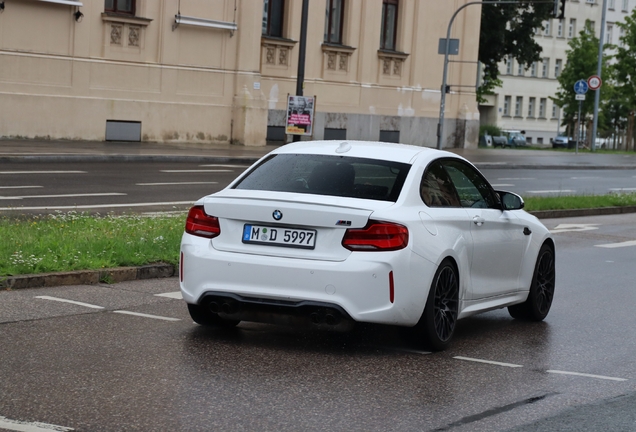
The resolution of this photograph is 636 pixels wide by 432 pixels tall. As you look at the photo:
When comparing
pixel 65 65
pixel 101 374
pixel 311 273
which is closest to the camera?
pixel 101 374

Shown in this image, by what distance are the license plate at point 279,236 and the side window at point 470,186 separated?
5.32 feet

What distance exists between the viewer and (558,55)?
4203 inches

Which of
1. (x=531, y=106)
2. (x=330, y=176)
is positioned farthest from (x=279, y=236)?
(x=531, y=106)

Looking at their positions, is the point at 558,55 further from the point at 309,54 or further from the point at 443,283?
the point at 443,283

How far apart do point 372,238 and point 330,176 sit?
0.79 meters

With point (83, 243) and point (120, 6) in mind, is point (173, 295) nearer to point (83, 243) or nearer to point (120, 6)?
point (83, 243)

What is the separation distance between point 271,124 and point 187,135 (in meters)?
4.50

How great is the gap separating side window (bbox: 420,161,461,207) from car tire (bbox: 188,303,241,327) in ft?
5.21

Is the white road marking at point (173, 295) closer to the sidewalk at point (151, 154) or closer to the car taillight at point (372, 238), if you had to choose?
the car taillight at point (372, 238)

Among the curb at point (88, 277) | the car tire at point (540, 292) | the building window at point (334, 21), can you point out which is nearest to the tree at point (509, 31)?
Answer: the building window at point (334, 21)

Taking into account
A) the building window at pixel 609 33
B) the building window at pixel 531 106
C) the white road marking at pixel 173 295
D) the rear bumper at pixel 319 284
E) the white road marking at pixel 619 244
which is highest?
the building window at pixel 609 33

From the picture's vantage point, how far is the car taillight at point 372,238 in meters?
7.45

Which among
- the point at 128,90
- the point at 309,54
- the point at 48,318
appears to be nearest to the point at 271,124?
the point at 309,54

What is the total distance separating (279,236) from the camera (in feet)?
24.9
